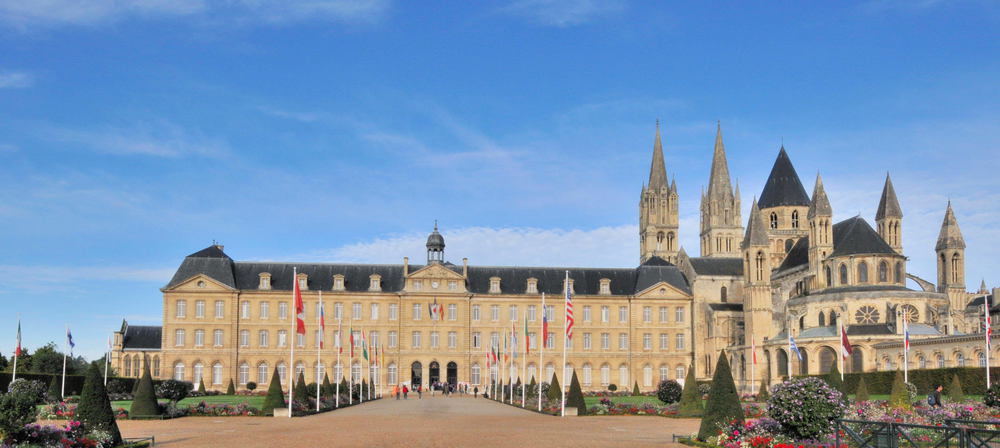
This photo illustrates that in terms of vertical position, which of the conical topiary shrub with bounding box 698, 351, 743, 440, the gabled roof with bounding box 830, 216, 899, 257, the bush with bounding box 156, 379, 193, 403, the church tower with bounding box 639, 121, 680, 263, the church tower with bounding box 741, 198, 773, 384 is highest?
the church tower with bounding box 639, 121, 680, 263

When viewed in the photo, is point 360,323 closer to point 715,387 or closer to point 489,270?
point 489,270

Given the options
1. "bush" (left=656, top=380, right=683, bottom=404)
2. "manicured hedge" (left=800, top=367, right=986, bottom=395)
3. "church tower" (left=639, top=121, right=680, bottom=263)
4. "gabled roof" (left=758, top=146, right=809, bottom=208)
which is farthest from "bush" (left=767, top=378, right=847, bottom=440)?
"gabled roof" (left=758, top=146, right=809, bottom=208)

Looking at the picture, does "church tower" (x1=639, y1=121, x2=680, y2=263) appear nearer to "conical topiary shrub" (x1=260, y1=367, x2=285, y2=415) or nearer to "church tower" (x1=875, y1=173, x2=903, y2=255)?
"church tower" (x1=875, y1=173, x2=903, y2=255)

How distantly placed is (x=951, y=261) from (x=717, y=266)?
21.7 meters

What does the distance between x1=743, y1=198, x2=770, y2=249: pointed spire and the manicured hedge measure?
18.8 metres

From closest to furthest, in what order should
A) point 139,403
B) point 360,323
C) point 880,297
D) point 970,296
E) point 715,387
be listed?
point 715,387, point 139,403, point 880,297, point 360,323, point 970,296

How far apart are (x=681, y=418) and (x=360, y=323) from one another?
156ft

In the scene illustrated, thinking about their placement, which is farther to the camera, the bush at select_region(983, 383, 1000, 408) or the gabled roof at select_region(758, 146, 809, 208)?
the gabled roof at select_region(758, 146, 809, 208)

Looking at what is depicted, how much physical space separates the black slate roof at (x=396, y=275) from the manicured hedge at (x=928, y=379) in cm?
2410

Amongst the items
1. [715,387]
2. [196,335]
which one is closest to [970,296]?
[196,335]

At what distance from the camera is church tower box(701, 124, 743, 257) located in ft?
356

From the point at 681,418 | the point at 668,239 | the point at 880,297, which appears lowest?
the point at 681,418

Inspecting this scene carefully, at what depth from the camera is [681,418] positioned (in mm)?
38812

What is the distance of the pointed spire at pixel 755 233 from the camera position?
8256 centimetres
